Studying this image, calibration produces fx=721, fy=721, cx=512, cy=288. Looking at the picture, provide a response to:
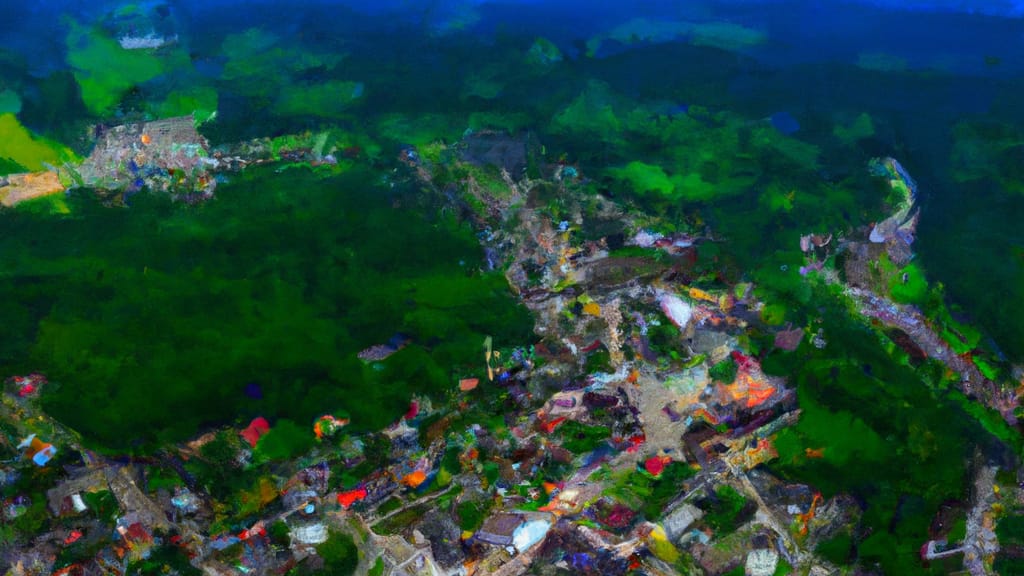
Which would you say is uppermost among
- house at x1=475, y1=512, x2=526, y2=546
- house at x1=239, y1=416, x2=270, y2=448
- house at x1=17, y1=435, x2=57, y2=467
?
house at x1=239, y1=416, x2=270, y2=448

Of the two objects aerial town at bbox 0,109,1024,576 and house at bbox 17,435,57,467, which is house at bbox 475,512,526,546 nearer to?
aerial town at bbox 0,109,1024,576

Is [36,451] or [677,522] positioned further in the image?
[677,522]

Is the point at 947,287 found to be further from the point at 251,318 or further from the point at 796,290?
the point at 251,318

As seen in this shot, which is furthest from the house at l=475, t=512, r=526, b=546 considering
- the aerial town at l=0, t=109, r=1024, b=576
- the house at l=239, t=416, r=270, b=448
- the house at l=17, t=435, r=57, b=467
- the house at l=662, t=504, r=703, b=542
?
the house at l=17, t=435, r=57, b=467

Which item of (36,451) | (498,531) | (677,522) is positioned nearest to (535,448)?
(498,531)

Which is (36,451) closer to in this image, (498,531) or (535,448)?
(498,531)

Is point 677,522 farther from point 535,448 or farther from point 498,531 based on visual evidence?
point 498,531

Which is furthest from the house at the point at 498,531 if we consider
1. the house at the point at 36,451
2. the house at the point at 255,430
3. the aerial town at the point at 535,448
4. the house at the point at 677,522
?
the house at the point at 36,451

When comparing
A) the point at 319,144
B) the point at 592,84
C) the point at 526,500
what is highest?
the point at 592,84

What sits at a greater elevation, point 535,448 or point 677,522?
point 535,448

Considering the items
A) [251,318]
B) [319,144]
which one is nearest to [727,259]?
[319,144]

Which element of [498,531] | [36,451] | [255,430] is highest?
[255,430]
